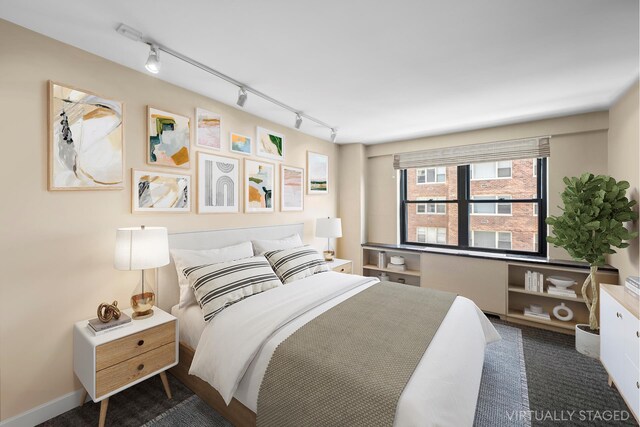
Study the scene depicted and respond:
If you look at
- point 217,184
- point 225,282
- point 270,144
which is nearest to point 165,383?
point 225,282

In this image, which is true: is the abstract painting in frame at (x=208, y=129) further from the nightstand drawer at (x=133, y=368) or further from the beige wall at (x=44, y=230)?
the nightstand drawer at (x=133, y=368)

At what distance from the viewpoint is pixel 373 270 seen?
4.69 metres

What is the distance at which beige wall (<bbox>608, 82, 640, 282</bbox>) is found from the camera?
2.37 m

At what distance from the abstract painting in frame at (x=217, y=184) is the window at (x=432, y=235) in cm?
294

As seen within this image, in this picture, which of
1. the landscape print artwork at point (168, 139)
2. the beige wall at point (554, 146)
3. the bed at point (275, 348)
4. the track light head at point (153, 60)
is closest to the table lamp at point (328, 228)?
the beige wall at point (554, 146)

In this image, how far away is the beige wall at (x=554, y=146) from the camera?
10.2 ft

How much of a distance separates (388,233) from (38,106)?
422 cm

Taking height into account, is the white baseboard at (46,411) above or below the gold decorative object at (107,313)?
below

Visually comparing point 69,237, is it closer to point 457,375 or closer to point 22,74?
point 22,74

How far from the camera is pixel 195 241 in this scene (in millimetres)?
2600

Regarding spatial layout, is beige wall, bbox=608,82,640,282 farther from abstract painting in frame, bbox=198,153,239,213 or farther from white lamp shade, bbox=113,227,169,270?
white lamp shade, bbox=113,227,169,270

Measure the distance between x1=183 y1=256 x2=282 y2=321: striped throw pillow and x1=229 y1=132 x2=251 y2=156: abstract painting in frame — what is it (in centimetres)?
128

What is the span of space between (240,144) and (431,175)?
296cm

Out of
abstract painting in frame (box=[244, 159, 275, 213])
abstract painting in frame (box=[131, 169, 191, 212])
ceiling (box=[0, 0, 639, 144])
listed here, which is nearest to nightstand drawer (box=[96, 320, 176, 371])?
abstract painting in frame (box=[131, 169, 191, 212])
